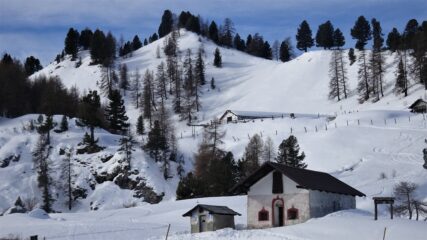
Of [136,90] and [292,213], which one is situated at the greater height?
[136,90]

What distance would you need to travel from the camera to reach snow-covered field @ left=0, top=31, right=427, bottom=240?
40344mm

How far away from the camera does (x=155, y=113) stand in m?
121

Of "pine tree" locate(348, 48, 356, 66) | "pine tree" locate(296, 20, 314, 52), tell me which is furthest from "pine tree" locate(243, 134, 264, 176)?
"pine tree" locate(296, 20, 314, 52)

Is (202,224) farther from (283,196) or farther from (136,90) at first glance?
(136,90)

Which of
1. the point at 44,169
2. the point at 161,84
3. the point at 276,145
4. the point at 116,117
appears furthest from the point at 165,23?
the point at 44,169

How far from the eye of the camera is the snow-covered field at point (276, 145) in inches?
1588

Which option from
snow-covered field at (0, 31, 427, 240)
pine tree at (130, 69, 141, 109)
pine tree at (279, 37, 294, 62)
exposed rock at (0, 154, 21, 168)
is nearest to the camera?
snow-covered field at (0, 31, 427, 240)

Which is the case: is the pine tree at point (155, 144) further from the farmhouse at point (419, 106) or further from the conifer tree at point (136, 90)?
the conifer tree at point (136, 90)

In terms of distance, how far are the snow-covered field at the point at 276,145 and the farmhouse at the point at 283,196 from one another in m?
Answer: 1.97

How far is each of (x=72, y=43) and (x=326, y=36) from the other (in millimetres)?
62981

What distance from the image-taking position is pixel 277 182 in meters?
42.0

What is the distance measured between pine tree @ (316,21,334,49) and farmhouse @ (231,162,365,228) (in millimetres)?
111037

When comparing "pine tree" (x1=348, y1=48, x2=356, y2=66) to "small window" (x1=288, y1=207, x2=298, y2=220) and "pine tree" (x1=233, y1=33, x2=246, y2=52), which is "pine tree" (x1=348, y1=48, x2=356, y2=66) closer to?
"pine tree" (x1=233, y1=33, x2=246, y2=52)

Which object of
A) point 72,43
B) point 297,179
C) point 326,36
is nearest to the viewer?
point 297,179
